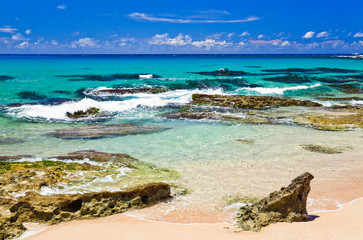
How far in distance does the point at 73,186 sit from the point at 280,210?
498 cm

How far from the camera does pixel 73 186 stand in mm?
8570

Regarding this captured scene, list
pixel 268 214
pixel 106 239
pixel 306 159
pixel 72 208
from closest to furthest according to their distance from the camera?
pixel 106 239 < pixel 268 214 < pixel 72 208 < pixel 306 159

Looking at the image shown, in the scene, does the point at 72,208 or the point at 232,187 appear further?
the point at 232,187

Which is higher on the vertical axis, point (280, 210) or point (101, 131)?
point (280, 210)

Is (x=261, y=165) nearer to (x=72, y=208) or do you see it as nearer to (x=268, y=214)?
(x=268, y=214)

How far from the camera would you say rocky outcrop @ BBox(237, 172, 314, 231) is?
6.27m

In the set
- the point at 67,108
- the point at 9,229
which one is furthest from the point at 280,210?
the point at 67,108

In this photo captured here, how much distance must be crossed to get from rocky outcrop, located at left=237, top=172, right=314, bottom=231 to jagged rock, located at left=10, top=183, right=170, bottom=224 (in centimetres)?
226

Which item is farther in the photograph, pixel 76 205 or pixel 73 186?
pixel 73 186

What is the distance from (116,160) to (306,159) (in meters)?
6.27

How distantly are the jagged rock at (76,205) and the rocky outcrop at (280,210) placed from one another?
88.9 inches

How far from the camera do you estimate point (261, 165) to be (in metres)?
11.0

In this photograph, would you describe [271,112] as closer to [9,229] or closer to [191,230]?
[191,230]

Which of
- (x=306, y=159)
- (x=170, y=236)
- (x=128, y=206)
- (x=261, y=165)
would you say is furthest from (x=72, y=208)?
(x=306, y=159)
